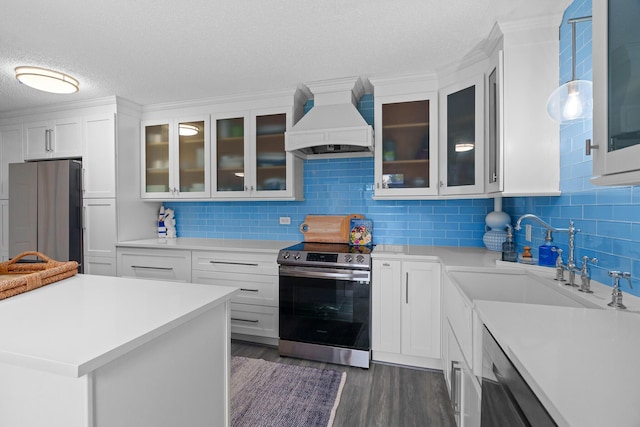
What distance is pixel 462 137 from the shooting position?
2.38 meters

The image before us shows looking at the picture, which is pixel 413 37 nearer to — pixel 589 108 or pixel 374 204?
pixel 589 108

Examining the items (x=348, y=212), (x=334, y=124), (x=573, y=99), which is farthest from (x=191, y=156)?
(x=573, y=99)

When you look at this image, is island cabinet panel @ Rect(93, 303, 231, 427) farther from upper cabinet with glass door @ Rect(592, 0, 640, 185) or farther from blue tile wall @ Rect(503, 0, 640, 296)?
blue tile wall @ Rect(503, 0, 640, 296)

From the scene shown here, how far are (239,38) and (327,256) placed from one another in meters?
1.74

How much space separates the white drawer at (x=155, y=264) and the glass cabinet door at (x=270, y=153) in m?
1.06

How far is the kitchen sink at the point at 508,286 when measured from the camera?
1519 mm

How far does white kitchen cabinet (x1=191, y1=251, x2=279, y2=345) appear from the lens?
2789mm

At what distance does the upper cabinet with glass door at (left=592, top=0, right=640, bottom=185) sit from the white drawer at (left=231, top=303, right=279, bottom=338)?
2503 mm

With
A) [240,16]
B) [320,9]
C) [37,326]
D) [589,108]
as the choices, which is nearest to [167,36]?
[240,16]

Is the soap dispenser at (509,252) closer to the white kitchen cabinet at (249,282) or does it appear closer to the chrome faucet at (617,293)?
the chrome faucet at (617,293)

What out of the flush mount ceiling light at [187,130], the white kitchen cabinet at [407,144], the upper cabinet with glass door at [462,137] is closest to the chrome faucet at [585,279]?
the upper cabinet with glass door at [462,137]

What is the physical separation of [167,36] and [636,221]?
108 inches

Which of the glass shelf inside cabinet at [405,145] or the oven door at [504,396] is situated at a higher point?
the glass shelf inside cabinet at [405,145]

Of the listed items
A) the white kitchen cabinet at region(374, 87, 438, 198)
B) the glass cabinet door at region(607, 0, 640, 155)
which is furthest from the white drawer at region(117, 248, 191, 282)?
the glass cabinet door at region(607, 0, 640, 155)
